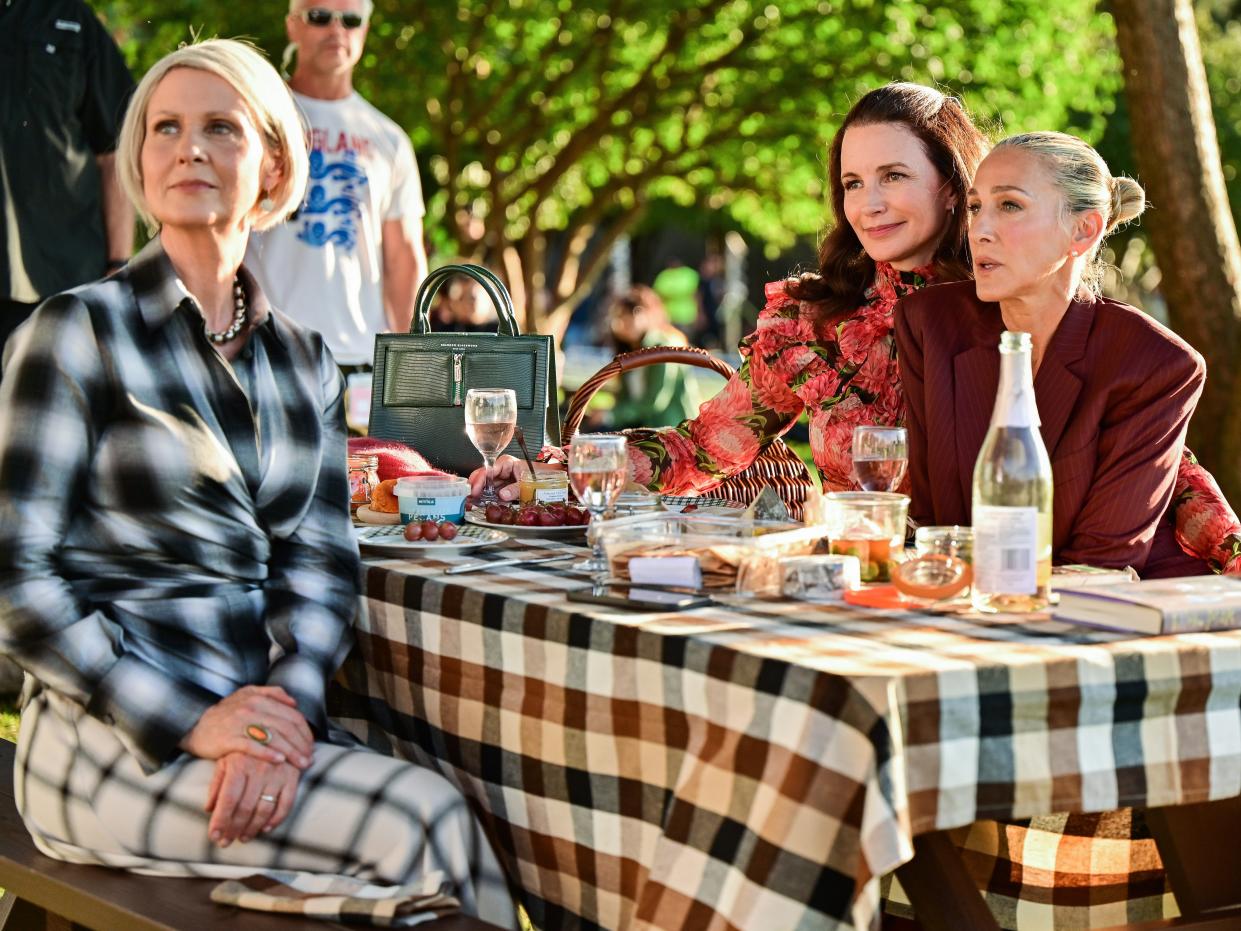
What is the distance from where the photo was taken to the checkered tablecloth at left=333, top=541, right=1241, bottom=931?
2.11 meters

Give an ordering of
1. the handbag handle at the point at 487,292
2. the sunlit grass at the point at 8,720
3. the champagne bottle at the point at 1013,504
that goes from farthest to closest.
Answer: the sunlit grass at the point at 8,720 < the handbag handle at the point at 487,292 < the champagne bottle at the point at 1013,504

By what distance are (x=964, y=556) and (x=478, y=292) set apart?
726cm

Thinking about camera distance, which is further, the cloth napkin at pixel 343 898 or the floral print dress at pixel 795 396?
the floral print dress at pixel 795 396

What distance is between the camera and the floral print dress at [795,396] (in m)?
3.98

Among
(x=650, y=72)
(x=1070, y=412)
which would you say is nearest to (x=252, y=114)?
(x=1070, y=412)

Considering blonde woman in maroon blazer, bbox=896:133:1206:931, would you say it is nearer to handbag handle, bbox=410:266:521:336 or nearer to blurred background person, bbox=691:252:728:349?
handbag handle, bbox=410:266:521:336

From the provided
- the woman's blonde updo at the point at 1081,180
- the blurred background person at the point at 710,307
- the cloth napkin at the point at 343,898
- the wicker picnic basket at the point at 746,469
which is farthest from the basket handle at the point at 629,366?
the blurred background person at the point at 710,307

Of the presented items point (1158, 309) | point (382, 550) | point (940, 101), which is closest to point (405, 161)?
point (940, 101)

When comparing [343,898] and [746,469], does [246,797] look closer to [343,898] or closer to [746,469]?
[343,898]

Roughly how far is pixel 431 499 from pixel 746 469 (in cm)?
136

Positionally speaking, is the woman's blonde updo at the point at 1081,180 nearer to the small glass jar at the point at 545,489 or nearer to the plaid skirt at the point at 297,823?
the small glass jar at the point at 545,489

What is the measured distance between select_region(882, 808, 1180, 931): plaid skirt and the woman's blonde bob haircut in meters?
1.70

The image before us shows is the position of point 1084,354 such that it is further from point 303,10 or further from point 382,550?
A: point 303,10

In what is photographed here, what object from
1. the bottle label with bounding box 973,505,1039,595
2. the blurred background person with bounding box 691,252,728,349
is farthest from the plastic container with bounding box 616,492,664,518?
the blurred background person with bounding box 691,252,728,349
